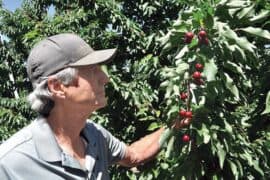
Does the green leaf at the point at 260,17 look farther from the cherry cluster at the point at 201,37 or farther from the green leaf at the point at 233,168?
the green leaf at the point at 233,168

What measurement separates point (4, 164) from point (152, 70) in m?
2.33

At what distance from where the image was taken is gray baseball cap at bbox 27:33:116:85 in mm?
2498

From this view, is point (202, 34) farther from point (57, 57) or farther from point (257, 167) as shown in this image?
point (257, 167)

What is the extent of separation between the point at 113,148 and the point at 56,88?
61cm

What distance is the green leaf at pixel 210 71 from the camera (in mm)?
2482

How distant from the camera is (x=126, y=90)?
14.8ft

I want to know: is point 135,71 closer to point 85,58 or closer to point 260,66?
point 260,66

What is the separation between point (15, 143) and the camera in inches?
93.7

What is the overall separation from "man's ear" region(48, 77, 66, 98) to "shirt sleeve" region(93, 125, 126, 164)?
0.49 metres

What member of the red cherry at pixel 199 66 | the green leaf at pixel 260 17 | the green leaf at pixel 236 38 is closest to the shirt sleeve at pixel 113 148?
the red cherry at pixel 199 66

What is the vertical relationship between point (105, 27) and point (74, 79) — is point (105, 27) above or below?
below

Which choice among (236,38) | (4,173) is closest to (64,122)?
(4,173)

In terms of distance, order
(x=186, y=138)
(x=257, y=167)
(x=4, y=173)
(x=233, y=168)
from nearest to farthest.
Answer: (x=4, y=173) < (x=186, y=138) < (x=233, y=168) < (x=257, y=167)

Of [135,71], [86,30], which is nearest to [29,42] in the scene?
[86,30]
